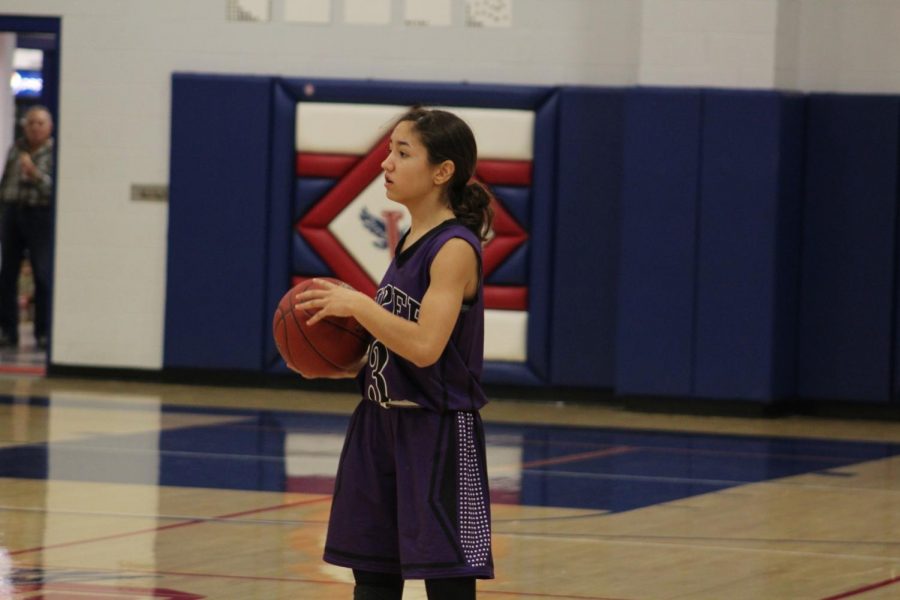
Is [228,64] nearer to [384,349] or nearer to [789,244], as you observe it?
[789,244]

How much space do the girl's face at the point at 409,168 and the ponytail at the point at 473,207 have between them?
0.07 m

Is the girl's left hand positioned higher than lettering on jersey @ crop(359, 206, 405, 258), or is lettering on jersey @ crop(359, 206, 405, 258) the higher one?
lettering on jersey @ crop(359, 206, 405, 258)

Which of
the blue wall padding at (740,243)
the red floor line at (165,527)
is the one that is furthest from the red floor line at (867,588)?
the blue wall padding at (740,243)

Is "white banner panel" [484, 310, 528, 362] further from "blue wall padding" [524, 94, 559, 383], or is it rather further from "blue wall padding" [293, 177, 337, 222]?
"blue wall padding" [293, 177, 337, 222]

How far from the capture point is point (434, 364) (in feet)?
11.3

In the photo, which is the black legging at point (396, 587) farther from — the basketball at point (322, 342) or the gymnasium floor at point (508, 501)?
the gymnasium floor at point (508, 501)

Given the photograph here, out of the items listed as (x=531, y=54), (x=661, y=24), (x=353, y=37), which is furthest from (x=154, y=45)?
(x=661, y=24)

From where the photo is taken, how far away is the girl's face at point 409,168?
3.48 metres

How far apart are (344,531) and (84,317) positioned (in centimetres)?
862

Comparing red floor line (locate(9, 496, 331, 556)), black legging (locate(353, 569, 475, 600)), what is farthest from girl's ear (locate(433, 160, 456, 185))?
red floor line (locate(9, 496, 331, 556))

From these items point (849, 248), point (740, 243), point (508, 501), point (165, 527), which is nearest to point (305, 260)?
point (740, 243)

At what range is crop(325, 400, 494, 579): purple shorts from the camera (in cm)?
340

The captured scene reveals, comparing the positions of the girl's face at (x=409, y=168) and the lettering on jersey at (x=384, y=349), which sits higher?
the girl's face at (x=409, y=168)

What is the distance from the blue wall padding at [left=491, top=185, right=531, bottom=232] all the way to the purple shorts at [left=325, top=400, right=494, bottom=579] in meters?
7.65
